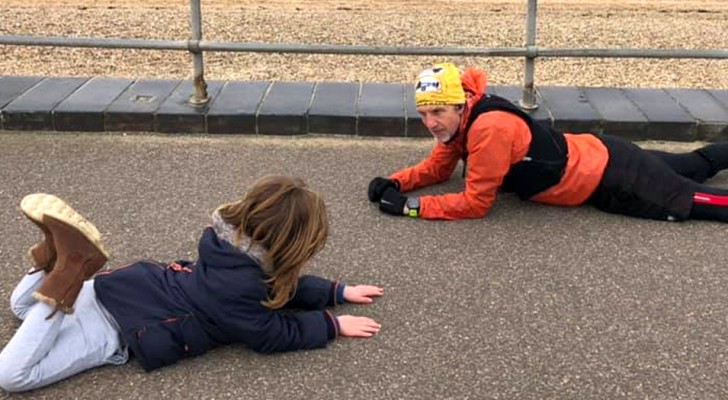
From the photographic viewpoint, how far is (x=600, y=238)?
349cm

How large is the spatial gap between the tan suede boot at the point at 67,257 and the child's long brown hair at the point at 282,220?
434 millimetres

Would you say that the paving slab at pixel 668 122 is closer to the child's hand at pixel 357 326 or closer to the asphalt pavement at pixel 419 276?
the asphalt pavement at pixel 419 276

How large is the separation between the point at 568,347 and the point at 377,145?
206 centimetres

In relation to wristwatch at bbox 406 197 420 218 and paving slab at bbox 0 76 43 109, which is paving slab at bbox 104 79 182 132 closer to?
paving slab at bbox 0 76 43 109

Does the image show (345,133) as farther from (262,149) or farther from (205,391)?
(205,391)

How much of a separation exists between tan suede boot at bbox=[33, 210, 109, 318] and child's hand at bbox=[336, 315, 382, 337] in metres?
0.85

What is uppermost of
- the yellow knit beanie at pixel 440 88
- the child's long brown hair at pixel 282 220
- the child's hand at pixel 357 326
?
the yellow knit beanie at pixel 440 88

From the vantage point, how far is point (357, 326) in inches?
111

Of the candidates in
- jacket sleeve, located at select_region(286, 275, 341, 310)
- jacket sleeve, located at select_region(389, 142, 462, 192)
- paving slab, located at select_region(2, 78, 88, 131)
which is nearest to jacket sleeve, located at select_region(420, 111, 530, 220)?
jacket sleeve, located at select_region(389, 142, 462, 192)

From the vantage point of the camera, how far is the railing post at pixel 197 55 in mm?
4539

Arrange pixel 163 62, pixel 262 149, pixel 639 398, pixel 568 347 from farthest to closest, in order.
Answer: pixel 163 62 < pixel 262 149 < pixel 568 347 < pixel 639 398

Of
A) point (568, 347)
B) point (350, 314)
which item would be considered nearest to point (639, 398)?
point (568, 347)

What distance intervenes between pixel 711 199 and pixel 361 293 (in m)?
1.72

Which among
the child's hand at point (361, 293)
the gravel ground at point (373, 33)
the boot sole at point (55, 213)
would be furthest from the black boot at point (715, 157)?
the boot sole at point (55, 213)
